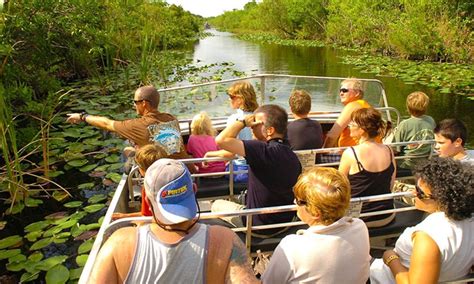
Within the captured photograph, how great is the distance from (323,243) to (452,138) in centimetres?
188

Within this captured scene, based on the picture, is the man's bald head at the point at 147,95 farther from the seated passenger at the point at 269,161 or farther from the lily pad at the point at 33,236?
the lily pad at the point at 33,236

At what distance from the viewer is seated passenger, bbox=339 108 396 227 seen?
8.64 ft

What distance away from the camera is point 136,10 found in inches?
531

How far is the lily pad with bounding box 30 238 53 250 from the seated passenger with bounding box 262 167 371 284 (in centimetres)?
304

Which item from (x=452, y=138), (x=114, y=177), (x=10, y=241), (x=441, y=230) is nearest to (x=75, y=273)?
(x=10, y=241)

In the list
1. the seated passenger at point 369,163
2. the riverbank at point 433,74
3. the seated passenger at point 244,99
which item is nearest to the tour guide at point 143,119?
the seated passenger at point 244,99

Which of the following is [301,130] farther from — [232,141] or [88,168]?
[88,168]

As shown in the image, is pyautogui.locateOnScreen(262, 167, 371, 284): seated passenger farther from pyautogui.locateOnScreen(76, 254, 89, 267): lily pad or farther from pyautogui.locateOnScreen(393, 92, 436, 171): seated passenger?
pyautogui.locateOnScreen(76, 254, 89, 267): lily pad

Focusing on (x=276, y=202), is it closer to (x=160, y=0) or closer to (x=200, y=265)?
(x=200, y=265)

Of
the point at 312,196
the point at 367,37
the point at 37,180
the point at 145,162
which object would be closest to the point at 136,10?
the point at 37,180

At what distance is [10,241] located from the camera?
13.4 feet

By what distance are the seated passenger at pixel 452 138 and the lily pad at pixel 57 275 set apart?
3405mm

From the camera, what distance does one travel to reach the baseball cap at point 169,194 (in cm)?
144

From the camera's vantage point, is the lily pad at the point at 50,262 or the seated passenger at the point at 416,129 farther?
the seated passenger at the point at 416,129
